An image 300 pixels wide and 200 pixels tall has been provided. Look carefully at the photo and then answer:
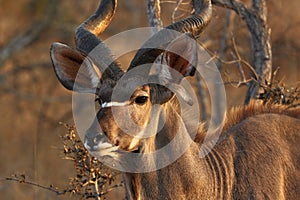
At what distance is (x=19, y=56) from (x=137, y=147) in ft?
31.8

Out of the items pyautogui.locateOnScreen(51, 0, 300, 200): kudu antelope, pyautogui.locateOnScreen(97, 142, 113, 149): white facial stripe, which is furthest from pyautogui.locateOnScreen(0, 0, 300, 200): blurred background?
pyautogui.locateOnScreen(97, 142, 113, 149): white facial stripe

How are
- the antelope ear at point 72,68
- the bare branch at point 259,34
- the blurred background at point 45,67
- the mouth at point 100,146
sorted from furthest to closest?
the blurred background at point 45,67 → the bare branch at point 259,34 → the antelope ear at point 72,68 → the mouth at point 100,146

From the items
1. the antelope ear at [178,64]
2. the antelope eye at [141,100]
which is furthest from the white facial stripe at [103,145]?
the antelope ear at [178,64]

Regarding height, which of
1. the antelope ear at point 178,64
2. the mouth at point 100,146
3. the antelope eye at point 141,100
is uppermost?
the antelope ear at point 178,64

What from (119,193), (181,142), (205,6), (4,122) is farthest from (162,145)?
(4,122)

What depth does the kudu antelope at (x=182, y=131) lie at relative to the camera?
5.05m

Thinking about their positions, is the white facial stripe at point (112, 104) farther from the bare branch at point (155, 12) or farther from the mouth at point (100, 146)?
the bare branch at point (155, 12)

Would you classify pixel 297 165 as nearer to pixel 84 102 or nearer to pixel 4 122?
pixel 84 102

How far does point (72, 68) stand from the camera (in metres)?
5.61

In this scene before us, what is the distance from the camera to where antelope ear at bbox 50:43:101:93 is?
5.43m

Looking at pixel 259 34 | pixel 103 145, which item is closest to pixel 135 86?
pixel 103 145

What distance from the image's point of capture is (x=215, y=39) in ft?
31.4

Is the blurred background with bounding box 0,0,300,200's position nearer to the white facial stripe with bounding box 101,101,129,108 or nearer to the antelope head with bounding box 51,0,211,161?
the antelope head with bounding box 51,0,211,161

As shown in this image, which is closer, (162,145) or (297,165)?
(162,145)
